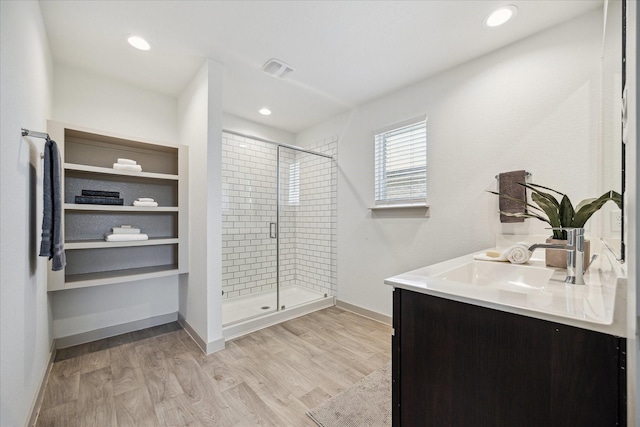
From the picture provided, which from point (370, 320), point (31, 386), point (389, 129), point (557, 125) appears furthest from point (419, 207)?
point (31, 386)

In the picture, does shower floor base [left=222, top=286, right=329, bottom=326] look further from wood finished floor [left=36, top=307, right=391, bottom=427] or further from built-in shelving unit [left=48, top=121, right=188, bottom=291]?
built-in shelving unit [left=48, top=121, right=188, bottom=291]

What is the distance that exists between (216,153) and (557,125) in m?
2.64

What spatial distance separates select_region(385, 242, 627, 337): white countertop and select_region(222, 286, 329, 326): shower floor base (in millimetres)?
2276

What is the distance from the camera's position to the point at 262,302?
3.36 meters

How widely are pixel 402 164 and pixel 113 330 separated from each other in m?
3.37

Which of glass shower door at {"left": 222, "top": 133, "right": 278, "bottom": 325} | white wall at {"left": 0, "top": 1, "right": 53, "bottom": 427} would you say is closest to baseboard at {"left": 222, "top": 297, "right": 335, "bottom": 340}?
glass shower door at {"left": 222, "top": 133, "right": 278, "bottom": 325}

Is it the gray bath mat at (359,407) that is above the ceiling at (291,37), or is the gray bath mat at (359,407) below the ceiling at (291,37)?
below

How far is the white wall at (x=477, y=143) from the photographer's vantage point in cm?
178

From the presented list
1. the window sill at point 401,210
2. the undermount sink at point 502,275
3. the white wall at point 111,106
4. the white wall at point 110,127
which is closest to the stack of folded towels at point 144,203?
the white wall at point 110,127

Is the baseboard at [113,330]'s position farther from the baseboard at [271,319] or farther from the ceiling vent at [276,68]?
the ceiling vent at [276,68]

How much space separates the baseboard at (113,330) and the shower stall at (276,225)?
2.08ft

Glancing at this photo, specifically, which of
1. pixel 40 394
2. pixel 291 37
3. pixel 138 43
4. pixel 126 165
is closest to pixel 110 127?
pixel 126 165

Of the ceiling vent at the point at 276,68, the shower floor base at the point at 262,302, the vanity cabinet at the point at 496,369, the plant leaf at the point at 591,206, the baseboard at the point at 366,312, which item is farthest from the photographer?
the shower floor base at the point at 262,302

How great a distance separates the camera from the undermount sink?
4.43ft
